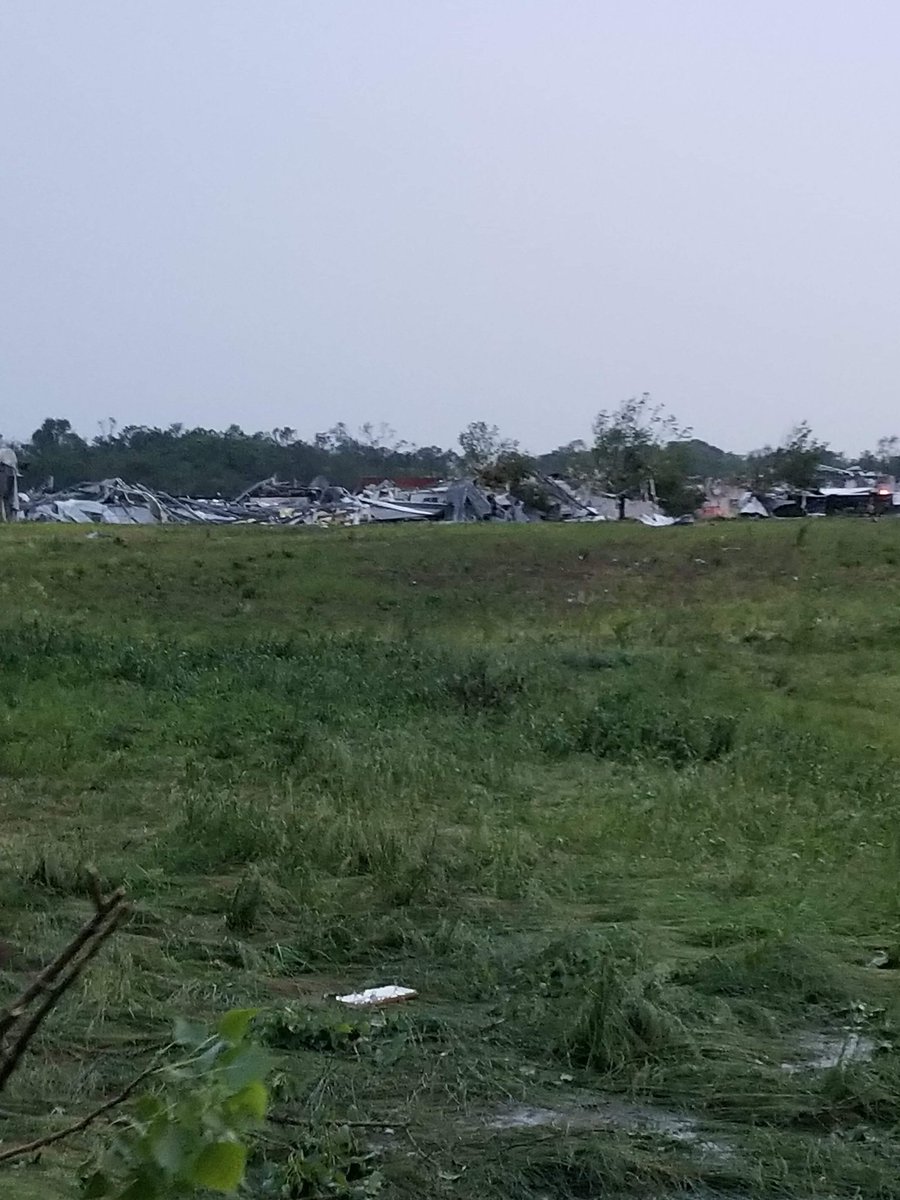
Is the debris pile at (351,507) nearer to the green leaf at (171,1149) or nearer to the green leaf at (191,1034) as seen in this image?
the green leaf at (191,1034)

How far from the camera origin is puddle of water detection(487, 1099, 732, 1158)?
12.2ft

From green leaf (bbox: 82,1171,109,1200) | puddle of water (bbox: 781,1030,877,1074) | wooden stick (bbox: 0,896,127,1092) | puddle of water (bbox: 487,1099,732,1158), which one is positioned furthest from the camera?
puddle of water (bbox: 781,1030,877,1074)

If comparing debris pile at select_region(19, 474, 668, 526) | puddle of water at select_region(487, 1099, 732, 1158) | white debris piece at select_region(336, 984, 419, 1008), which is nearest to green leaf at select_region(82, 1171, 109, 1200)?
puddle of water at select_region(487, 1099, 732, 1158)

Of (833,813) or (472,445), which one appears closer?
(833,813)

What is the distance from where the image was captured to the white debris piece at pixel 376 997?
186 inches

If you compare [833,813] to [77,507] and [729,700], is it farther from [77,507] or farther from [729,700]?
[77,507]

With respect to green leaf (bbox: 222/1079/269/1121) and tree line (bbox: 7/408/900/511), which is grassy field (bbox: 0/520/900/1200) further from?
tree line (bbox: 7/408/900/511)

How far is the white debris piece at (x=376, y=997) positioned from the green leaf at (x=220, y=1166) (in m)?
3.43

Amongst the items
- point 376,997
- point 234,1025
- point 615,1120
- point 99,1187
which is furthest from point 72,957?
point 376,997

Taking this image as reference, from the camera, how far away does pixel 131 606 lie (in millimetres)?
18531

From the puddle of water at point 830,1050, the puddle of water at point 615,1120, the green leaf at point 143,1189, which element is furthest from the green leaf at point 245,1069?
the puddle of water at point 830,1050

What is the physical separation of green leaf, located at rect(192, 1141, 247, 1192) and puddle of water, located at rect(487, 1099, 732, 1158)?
8.44ft

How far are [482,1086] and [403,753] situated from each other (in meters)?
4.78

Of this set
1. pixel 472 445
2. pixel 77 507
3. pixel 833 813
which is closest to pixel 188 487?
pixel 472 445
